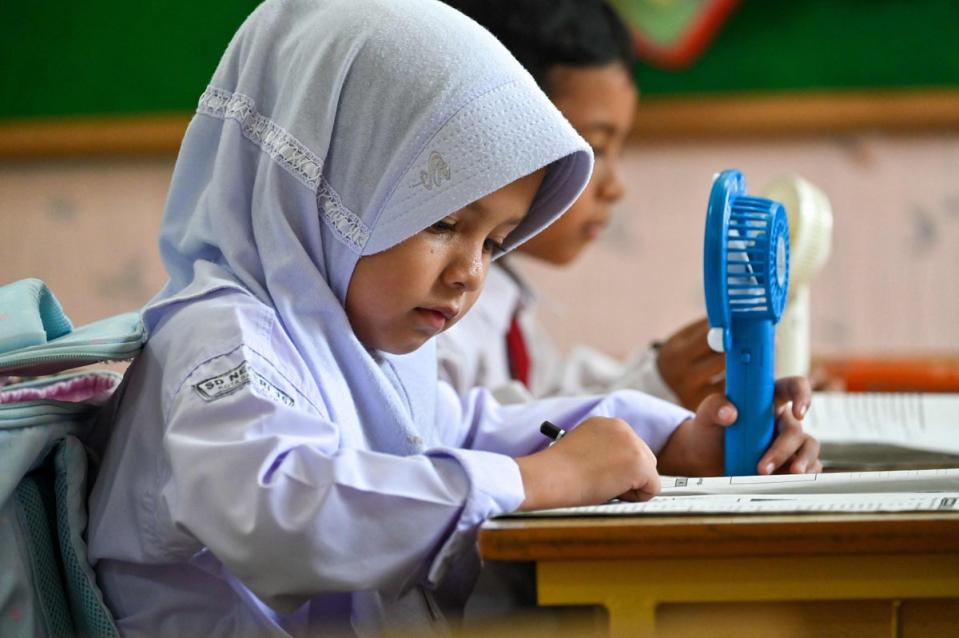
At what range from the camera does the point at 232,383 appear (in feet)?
3.07

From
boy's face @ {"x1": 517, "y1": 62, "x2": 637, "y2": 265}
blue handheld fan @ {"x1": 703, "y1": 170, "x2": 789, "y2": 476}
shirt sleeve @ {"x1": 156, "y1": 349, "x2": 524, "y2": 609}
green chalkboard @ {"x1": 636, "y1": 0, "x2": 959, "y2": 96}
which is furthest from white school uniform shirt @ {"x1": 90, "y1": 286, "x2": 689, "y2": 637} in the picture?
green chalkboard @ {"x1": 636, "y1": 0, "x2": 959, "y2": 96}

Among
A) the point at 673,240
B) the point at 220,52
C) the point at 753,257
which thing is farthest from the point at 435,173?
the point at 220,52

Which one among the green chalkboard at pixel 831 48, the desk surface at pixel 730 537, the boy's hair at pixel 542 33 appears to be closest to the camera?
the desk surface at pixel 730 537

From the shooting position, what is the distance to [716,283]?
42.7 inches

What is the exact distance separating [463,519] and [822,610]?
9.9 inches

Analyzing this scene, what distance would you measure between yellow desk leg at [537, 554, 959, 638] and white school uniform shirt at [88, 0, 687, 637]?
0.35 ft

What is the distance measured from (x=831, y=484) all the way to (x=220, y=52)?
2.27 meters

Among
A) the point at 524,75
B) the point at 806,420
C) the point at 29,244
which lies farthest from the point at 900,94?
the point at 29,244

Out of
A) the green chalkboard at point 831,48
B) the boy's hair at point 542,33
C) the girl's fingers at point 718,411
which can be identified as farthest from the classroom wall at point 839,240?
the girl's fingers at point 718,411

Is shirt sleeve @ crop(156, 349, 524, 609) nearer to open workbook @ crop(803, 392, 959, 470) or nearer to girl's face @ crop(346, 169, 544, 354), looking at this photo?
girl's face @ crop(346, 169, 544, 354)

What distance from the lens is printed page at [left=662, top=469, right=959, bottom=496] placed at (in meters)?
0.94

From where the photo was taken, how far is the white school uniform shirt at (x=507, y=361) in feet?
5.45

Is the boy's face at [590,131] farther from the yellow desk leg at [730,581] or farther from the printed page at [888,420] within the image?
the yellow desk leg at [730,581]

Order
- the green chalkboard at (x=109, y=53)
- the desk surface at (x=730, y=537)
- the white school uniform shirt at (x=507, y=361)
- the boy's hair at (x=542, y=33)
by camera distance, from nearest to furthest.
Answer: the desk surface at (x=730, y=537) → the white school uniform shirt at (x=507, y=361) → the boy's hair at (x=542, y=33) → the green chalkboard at (x=109, y=53)
